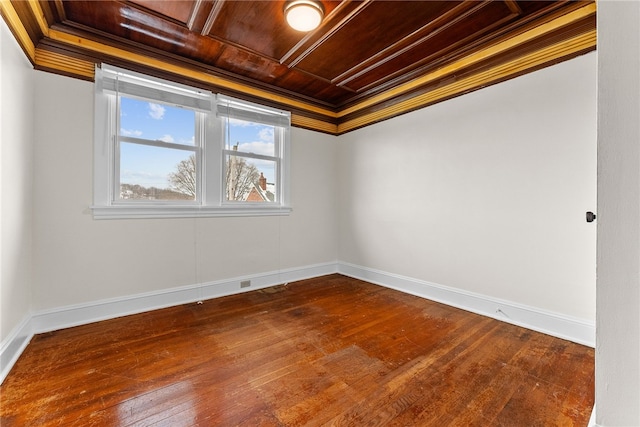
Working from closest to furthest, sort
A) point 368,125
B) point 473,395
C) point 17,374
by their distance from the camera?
point 473,395
point 17,374
point 368,125

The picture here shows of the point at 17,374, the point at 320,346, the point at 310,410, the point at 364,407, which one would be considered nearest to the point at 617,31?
the point at 364,407

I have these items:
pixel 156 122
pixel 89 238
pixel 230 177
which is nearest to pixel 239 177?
pixel 230 177

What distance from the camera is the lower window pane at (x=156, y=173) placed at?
9.31ft

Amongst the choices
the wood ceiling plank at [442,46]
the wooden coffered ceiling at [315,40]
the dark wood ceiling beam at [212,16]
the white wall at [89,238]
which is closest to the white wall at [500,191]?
the wooden coffered ceiling at [315,40]

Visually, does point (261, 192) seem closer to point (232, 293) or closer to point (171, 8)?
point (232, 293)

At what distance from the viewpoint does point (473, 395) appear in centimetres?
166

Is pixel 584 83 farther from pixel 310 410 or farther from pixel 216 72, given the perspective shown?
pixel 216 72

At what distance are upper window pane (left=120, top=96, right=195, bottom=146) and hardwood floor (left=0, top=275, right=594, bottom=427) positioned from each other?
193 centimetres

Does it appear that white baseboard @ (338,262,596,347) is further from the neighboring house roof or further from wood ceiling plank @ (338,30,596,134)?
wood ceiling plank @ (338,30,596,134)

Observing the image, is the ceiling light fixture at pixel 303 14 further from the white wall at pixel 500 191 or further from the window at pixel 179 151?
the white wall at pixel 500 191

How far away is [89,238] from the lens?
2598 mm

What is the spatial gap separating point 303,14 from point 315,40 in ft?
1.63

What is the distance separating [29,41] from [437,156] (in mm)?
4043

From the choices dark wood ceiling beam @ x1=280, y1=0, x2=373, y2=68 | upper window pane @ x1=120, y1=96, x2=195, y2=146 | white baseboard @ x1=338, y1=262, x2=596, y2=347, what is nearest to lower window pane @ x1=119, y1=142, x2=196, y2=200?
upper window pane @ x1=120, y1=96, x2=195, y2=146
